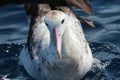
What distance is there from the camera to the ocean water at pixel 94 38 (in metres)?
8.15

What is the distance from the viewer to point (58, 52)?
672cm

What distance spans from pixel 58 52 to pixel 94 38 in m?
2.71

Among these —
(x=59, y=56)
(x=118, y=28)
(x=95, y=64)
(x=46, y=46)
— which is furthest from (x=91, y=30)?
(x=59, y=56)

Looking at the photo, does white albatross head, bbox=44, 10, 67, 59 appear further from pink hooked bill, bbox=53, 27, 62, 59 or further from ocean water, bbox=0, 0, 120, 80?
ocean water, bbox=0, 0, 120, 80

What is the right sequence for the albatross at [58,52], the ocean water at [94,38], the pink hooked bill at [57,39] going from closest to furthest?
the pink hooked bill at [57,39] → the albatross at [58,52] → the ocean water at [94,38]

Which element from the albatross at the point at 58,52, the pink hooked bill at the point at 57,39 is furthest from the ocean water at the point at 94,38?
the pink hooked bill at the point at 57,39

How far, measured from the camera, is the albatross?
6840mm

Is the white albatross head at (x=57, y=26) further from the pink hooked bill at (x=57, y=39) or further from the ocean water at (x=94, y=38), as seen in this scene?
the ocean water at (x=94, y=38)

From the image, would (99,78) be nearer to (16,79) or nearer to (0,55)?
(16,79)

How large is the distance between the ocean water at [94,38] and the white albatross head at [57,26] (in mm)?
1164

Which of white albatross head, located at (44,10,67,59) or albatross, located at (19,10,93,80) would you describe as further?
albatross, located at (19,10,93,80)

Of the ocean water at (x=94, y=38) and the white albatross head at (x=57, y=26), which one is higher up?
the white albatross head at (x=57, y=26)

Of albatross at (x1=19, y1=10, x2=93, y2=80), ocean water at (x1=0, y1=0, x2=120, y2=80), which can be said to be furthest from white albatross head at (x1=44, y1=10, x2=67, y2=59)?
ocean water at (x1=0, y1=0, x2=120, y2=80)

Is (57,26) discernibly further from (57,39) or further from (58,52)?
(58,52)
